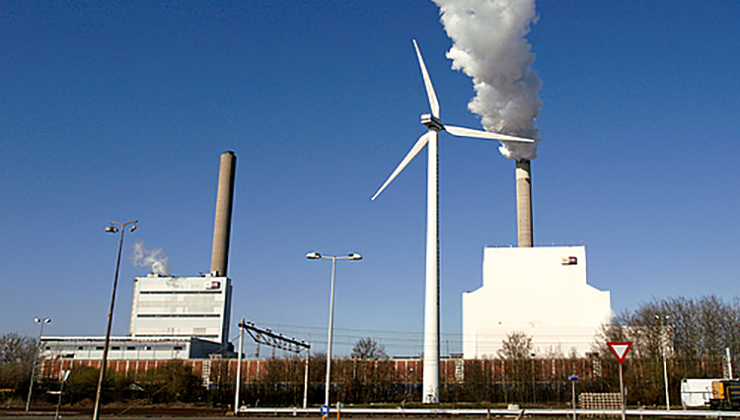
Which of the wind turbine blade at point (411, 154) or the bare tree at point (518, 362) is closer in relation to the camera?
the wind turbine blade at point (411, 154)

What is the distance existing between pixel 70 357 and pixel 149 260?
25397mm

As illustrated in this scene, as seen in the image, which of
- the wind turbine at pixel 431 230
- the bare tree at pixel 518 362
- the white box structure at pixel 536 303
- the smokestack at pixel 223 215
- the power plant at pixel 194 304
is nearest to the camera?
the wind turbine at pixel 431 230

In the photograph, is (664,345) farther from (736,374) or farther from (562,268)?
(562,268)

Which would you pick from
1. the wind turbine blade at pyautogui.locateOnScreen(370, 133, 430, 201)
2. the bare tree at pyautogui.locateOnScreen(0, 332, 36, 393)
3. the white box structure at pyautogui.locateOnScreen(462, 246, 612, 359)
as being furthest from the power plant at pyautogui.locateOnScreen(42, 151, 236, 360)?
the wind turbine blade at pyautogui.locateOnScreen(370, 133, 430, 201)

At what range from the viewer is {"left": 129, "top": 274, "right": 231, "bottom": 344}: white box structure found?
10475cm

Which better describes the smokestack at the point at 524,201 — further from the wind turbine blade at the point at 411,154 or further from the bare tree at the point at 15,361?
the bare tree at the point at 15,361

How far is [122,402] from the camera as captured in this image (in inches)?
2218

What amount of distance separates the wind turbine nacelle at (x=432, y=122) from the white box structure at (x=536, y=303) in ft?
99.4

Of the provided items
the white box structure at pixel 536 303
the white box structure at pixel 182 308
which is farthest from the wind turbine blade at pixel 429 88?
the white box structure at pixel 182 308

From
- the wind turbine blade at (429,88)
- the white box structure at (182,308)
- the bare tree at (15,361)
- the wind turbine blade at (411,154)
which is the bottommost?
the bare tree at (15,361)

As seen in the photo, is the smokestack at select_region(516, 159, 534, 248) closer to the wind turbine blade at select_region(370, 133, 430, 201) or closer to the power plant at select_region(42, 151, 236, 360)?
the wind turbine blade at select_region(370, 133, 430, 201)

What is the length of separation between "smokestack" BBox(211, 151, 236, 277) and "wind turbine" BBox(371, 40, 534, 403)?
2007 inches

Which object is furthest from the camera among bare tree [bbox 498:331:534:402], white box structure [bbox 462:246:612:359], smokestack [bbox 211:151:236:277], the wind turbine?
smokestack [bbox 211:151:236:277]

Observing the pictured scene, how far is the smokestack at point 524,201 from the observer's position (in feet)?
258
